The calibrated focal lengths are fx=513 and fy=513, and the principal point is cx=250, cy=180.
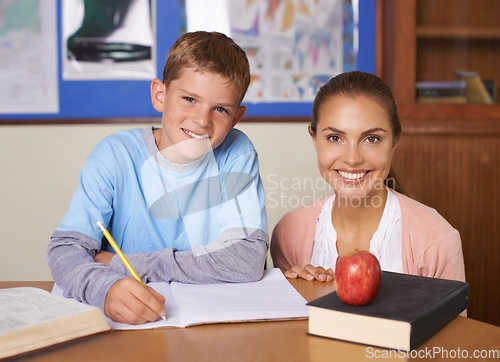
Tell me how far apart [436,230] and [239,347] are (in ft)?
2.50

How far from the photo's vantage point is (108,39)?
212cm

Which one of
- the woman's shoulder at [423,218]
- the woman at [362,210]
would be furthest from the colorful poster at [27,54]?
the woman's shoulder at [423,218]

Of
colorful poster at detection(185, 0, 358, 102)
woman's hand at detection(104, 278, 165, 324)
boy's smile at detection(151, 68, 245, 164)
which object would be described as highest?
colorful poster at detection(185, 0, 358, 102)

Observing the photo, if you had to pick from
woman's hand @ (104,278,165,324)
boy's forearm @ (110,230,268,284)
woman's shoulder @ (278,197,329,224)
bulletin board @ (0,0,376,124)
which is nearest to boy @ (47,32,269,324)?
boy's forearm @ (110,230,268,284)

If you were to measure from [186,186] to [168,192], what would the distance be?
0.04m

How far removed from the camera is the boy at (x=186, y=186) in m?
0.96

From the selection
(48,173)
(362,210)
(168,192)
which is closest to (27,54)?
(48,173)

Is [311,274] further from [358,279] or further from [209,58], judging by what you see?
[209,58]

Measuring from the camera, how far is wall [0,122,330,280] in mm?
2127

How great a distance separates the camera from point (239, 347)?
0.65m

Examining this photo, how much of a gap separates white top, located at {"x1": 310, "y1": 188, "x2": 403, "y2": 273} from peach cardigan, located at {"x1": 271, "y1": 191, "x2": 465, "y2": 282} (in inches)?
0.8

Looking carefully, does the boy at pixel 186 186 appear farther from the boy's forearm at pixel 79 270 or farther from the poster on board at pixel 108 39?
the poster on board at pixel 108 39

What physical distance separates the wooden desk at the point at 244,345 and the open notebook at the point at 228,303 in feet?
0.04

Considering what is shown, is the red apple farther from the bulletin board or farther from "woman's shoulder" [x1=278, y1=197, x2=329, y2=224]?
the bulletin board
